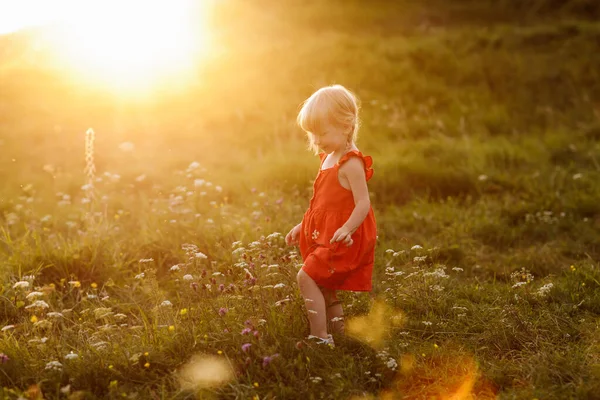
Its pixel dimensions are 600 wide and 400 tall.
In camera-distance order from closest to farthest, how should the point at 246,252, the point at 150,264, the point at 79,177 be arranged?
the point at 246,252 < the point at 150,264 < the point at 79,177

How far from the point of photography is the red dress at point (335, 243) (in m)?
3.50

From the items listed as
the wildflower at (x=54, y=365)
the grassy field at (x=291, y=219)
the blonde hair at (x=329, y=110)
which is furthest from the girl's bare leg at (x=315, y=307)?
the wildflower at (x=54, y=365)

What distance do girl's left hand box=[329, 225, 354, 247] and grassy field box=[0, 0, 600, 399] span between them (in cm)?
45

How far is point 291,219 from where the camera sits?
18.5ft

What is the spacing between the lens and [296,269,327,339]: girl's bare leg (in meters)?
3.50

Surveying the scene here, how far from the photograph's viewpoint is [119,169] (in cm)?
755

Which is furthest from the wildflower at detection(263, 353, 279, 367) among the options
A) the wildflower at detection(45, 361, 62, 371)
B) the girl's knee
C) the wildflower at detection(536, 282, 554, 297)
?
the wildflower at detection(536, 282, 554, 297)

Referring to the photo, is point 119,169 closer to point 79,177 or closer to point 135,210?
point 79,177

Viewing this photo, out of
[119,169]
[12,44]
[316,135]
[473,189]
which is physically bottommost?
[473,189]

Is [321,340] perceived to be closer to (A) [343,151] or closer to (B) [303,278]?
(B) [303,278]

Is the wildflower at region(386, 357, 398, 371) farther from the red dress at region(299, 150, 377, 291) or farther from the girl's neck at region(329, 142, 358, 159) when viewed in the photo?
the girl's neck at region(329, 142, 358, 159)

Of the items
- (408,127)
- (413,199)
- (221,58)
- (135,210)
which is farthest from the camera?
(221,58)

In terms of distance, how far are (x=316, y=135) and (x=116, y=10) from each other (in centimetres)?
739

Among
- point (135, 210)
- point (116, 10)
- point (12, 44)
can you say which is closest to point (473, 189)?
point (135, 210)
